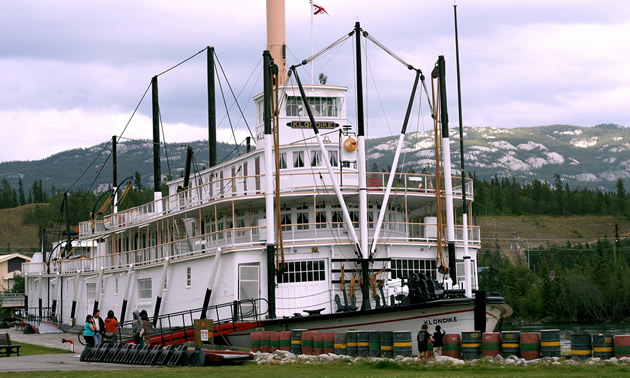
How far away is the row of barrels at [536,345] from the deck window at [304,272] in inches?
316

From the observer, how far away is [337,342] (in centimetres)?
2598

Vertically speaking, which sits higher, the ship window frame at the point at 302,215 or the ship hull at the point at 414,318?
the ship window frame at the point at 302,215

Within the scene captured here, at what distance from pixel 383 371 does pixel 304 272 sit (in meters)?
10.4

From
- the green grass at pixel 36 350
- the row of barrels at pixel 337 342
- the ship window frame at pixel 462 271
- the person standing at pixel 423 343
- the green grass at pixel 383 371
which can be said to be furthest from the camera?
the green grass at pixel 36 350

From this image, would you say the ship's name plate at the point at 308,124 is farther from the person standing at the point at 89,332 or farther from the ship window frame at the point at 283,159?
the person standing at the point at 89,332

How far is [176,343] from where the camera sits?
3138cm

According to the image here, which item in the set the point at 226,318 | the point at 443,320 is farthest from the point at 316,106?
the point at 443,320

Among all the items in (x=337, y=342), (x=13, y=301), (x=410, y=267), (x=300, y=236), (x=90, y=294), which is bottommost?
(x=13, y=301)

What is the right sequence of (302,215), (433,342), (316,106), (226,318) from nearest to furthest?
1. (433,342)
2. (226,318)
3. (302,215)
4. (316,106)

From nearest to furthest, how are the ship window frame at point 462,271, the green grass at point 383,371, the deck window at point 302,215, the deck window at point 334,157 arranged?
the green grass at point 383,371
the deck window at point 302,215
the ship window frame at point 462,271
the deck window at point 334,157

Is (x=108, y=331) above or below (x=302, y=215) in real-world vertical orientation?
below

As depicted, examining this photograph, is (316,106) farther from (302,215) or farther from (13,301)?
(13,301)

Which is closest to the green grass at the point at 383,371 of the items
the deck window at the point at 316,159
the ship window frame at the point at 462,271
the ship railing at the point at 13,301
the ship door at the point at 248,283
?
the ship door at the point at 248,283

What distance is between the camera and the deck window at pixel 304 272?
31734 millimetres
